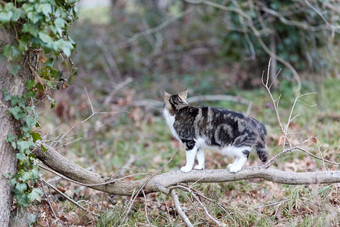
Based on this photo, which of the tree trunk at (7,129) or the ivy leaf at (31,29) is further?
the tree trunk at (7,129)

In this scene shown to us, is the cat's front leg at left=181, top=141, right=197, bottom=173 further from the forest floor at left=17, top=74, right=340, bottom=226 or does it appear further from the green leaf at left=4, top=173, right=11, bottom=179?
the green leaf at left=4, top=173, right=11, bottom=179

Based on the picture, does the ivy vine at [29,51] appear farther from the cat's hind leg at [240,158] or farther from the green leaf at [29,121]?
the cat's hind leg at [240,158]

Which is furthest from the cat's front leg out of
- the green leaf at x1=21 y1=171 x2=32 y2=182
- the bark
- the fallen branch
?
the fallen branch

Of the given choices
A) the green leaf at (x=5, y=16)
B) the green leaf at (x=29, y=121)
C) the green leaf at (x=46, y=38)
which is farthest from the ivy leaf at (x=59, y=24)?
the green leaf at (x=29, y=121)

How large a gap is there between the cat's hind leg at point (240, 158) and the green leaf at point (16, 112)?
2.13 metres

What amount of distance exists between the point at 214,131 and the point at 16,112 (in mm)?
2052

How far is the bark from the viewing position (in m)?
4.15

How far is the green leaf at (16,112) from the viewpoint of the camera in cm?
377

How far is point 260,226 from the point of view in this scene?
172 inches

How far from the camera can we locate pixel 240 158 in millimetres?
4340

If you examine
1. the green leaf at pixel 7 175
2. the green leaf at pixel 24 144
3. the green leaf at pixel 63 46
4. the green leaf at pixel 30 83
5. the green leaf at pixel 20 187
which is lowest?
the green leaf at pixel 20 187

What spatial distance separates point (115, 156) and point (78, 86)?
12.8ft

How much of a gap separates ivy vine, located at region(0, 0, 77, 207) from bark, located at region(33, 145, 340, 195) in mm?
302

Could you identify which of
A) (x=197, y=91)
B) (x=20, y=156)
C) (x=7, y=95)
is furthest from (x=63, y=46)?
(x=197, y=91)
